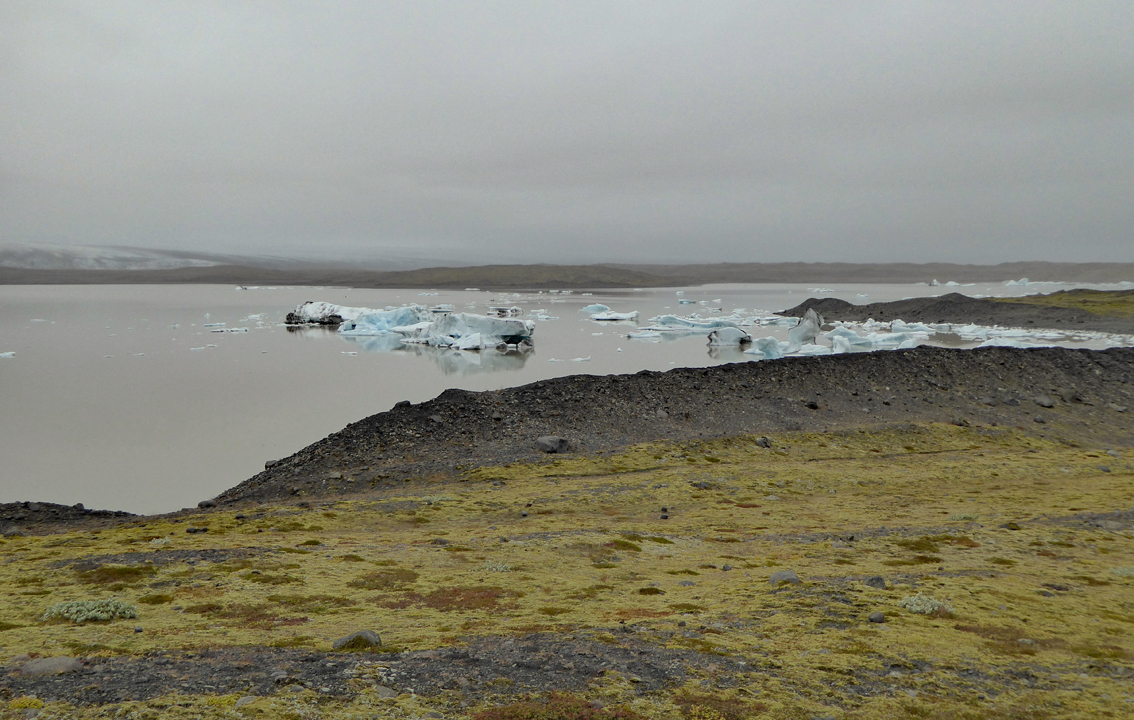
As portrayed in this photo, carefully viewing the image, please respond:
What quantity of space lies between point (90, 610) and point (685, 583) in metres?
5.98

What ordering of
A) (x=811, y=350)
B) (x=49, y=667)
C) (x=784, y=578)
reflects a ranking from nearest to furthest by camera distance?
1. (x=49, y=667)
2. (x=784, y=578)
3. (x=811, y=350)

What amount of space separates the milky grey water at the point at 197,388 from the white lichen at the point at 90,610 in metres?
8.48

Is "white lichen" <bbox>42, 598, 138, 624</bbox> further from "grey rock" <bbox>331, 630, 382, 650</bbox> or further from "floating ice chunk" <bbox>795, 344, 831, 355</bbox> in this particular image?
"floating ice chunk" <bbox>795, 344, 831, 355</bbox>

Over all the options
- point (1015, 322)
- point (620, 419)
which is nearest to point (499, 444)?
point (620, 419)

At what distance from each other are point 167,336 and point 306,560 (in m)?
48.6

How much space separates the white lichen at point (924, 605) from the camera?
21.1ft

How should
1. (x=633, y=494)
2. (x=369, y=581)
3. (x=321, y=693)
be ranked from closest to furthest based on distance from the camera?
(x=321, y=693) < (x=369, y=581) < (x=633, y=494)

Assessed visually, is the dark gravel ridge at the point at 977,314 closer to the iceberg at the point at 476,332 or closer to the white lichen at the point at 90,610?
the iceberg at the point at 476,332

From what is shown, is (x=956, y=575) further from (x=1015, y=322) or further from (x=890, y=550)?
(x=1015, y=322)

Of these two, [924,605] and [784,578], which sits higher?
[924,605]

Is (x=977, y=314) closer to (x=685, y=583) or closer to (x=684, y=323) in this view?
(x=684, y=323)

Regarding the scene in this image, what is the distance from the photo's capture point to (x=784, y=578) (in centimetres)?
743

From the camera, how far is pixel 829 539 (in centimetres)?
971

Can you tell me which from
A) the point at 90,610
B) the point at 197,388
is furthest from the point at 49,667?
the point at 197,388
